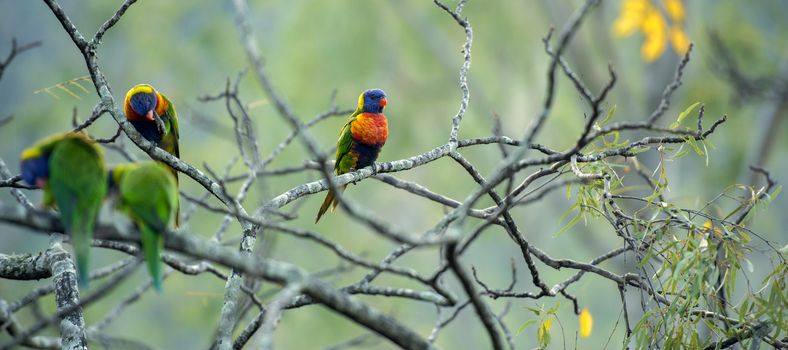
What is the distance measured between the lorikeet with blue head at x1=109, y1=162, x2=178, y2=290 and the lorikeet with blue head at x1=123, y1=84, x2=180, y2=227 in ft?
6.81

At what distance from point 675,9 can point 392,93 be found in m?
4.82

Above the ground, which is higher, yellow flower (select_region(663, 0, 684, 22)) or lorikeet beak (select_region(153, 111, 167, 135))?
yellow flower (select_region(663, 0, 684, 22))

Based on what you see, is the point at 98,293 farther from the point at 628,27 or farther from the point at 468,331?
the point at 468,331

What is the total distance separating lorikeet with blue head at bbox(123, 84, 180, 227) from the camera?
161 inches

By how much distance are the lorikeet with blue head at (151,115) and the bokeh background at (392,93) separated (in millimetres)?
3703

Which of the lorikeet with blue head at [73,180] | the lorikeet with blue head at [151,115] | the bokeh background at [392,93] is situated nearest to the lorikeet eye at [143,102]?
the lorikeet with blue head at [151,115]

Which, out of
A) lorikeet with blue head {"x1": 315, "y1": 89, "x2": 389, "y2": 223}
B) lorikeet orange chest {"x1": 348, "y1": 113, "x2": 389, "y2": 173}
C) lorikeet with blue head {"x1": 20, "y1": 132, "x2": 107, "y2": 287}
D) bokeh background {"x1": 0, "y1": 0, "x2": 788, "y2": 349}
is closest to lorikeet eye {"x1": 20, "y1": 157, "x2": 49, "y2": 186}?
lorikeet with blue head {"x1": 20, "y1": 132, "x2": 107, "y2": 287}

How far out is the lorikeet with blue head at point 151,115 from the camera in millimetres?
4082

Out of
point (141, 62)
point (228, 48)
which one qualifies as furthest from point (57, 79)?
point (228, 48)

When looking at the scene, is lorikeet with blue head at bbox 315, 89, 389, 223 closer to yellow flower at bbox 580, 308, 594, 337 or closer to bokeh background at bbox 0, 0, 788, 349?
yellow flower at bbox 580, 308, 594, 337

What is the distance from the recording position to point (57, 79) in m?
12.6

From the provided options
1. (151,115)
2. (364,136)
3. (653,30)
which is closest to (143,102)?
(151,115)

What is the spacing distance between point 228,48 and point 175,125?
8401mm

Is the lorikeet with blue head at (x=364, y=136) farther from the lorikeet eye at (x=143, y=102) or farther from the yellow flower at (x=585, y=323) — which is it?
the yellow flower at (x=585, y=323)
